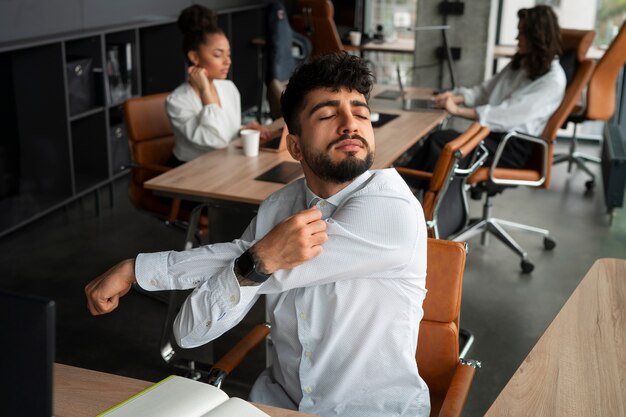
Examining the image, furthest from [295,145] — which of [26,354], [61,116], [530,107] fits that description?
[61,116]

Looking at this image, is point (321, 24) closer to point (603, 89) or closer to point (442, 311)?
point (603, 89)

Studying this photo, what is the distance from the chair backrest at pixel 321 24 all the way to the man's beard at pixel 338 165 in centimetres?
527

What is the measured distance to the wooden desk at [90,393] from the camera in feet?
4.93

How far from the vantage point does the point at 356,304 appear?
185 centimetres

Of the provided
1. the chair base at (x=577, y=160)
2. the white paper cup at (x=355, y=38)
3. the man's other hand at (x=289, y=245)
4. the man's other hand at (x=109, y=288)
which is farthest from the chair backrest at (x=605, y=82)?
the man's other hand at (x=109, y=288)

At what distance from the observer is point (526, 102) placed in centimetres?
447

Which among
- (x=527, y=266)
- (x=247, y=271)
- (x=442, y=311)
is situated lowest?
(x=527, y=266)

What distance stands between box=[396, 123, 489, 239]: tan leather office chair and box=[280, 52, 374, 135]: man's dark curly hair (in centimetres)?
130

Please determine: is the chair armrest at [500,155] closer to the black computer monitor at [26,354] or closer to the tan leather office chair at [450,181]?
the tan leather office chair at [450,181]

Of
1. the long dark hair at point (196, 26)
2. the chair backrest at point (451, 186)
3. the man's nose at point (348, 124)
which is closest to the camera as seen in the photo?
the man's nose at point (348, 124)

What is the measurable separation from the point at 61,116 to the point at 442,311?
3313mm

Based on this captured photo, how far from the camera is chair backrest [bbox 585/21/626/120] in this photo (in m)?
5.46

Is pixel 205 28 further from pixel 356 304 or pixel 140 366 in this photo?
pixel 356 304

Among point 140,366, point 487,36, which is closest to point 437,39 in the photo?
point 487,36
